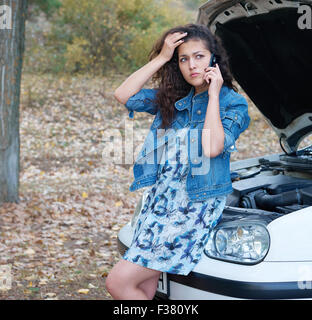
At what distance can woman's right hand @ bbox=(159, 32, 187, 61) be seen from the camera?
2.80 m

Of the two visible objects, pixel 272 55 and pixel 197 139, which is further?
pixel 272 55

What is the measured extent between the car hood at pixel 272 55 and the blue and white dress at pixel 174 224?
1.04m

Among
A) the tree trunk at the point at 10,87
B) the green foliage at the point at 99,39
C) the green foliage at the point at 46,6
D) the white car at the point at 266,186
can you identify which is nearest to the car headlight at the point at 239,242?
the white car at the point at 266,186

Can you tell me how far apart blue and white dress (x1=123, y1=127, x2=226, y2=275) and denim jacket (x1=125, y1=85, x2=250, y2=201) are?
2.7 inches

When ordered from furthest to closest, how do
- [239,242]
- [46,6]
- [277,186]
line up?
[46,6]
[277,186]
[239,242]

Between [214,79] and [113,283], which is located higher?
[214,79]

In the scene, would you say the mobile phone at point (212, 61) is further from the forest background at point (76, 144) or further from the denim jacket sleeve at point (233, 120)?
the forest background at point (76, 144)

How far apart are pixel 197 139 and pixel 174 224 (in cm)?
48

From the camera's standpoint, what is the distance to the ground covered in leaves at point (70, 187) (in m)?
4.40

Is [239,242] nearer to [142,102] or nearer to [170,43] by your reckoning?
[142,102]

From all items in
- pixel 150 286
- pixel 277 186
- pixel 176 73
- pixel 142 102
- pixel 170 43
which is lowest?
pixel 150 286

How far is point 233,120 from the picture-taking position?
8.58ft

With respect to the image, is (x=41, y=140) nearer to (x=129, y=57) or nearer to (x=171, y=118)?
(x=129, y=57)

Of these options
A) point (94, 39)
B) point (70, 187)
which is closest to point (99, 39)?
point (94, 39)
